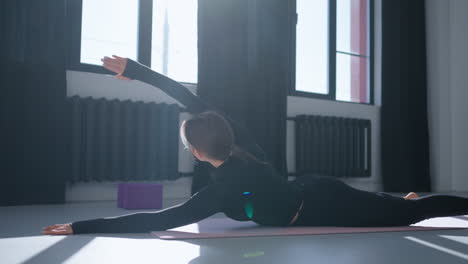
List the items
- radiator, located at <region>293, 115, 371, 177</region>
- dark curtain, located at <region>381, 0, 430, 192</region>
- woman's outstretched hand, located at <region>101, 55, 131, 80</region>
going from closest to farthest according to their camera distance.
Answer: woman's outstretched hand, located at <region>101, 55, 131, 80</region>, radiator, located at <region>293, 115, 371, 177</region>, dark curtain, located at <region>381, 0, 430, 192</region>

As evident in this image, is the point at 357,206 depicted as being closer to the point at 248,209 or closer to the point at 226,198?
the point at 248,209

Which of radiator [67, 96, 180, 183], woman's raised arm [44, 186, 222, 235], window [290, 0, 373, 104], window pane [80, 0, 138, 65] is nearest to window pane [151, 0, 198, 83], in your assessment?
window pane [80, 0, 138, 65]

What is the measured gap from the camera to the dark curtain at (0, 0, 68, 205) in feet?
10.2

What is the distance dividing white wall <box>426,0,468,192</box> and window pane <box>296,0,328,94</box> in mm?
1425

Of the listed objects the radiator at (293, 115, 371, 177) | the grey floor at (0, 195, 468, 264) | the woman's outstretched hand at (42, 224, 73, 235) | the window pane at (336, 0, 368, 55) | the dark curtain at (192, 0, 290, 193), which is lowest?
the grey floor at (0, 195, 468, 264)

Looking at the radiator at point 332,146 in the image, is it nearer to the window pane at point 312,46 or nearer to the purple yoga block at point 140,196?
the window pane at point 312,46

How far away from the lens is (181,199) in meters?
3.80

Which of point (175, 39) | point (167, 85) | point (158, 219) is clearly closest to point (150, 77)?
point (167, 85)

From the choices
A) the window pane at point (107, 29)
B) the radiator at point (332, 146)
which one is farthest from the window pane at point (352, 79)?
the window pane at point (107, 29)

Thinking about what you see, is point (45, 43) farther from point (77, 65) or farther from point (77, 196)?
point (77, 196)

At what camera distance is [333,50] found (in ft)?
16.5

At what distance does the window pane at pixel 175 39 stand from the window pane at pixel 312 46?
125cm

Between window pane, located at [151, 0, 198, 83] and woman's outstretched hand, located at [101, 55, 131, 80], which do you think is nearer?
woman's outstretched hand, located at [101, 55, 131, 80]

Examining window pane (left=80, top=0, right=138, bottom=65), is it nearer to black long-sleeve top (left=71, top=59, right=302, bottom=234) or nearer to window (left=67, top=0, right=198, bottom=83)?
window (left=67, top=0, right=198, bottom=83)
